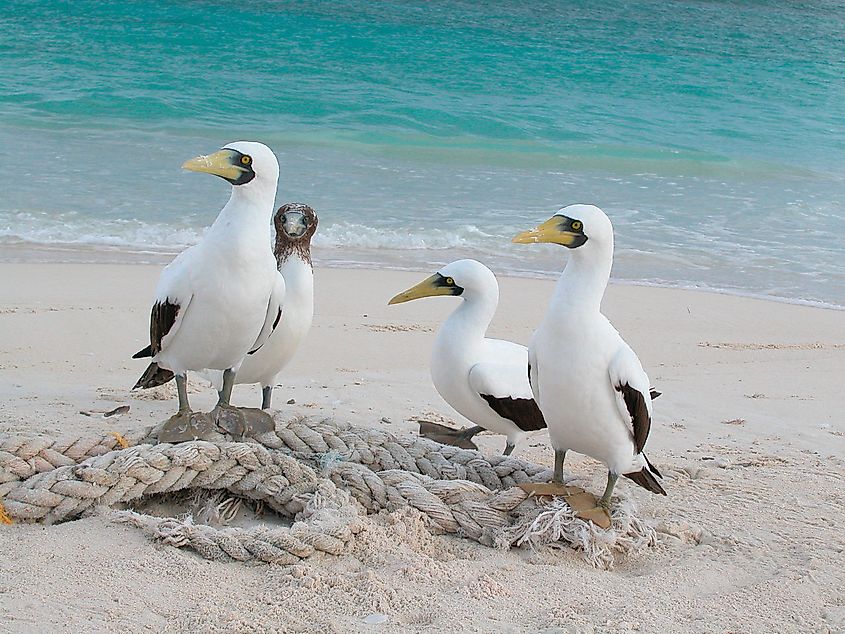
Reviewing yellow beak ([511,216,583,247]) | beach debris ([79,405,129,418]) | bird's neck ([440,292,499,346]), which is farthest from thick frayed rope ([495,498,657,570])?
beach debris ([79,405,129,418])

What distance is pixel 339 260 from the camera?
893cm

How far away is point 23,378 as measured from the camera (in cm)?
521

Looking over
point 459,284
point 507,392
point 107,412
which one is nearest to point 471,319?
point 459,284

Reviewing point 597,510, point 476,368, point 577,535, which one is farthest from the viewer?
point 476,368

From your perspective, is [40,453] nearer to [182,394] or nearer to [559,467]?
[182,394]

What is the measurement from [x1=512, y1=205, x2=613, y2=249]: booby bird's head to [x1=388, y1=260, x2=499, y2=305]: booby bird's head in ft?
3.54

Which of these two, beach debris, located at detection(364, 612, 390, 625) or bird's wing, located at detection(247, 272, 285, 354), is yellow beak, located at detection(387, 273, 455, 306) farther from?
beach debris, located at detection(364, 612, 390, 625)

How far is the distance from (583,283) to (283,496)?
120 cm

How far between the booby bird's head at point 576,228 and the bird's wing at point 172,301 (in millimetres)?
1292

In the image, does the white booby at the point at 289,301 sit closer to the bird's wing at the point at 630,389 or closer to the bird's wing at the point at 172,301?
the bird's wing at the point at 172,301

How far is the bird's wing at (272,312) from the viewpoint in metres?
4.16

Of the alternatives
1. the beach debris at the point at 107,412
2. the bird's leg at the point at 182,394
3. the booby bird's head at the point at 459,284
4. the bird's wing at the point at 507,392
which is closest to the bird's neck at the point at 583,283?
the bird's wing at the point at 507,392

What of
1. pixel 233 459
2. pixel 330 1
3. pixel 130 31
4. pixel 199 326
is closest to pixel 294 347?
pixel 199 326

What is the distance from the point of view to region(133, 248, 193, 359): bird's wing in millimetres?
3920
